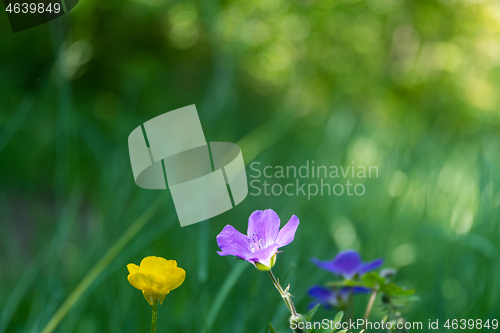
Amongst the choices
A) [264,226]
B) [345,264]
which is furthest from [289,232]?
[345,264]

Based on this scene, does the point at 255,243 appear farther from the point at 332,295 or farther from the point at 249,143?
the point at 249,143

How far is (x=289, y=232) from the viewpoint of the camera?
0.25 m

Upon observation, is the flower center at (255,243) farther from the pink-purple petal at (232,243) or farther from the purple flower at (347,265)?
the purple flower at (347,265)

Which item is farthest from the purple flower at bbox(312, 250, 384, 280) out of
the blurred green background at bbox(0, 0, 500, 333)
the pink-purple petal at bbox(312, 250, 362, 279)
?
the blurred green background at bbox(0, 0, 500, 333)

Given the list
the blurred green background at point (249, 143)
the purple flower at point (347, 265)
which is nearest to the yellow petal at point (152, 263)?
the blurred green background at point (249, 143)

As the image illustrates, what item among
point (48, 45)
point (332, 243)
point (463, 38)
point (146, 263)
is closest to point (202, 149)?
point (332, 243)

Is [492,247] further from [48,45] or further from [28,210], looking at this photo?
[48,45]

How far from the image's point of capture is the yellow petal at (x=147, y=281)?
0.26 metres

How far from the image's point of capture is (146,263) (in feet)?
0.90

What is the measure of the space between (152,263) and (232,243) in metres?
0.06

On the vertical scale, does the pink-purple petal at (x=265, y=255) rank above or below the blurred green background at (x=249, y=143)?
above

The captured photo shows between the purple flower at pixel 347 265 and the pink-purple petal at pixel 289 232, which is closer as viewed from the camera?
the pink-purple petal at pixel 289 232

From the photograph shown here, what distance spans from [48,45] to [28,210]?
71 centimetres

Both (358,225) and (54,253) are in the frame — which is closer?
(54,253)
